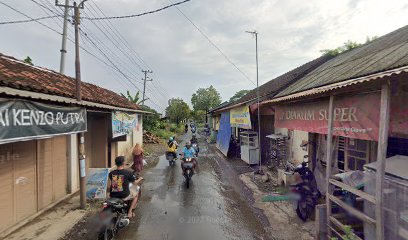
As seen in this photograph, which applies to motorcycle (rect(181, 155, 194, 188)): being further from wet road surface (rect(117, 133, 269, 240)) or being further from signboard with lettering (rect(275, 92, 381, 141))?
signboard with lettering (rect(275, 92, 381, 141))

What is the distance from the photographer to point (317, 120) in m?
5.62

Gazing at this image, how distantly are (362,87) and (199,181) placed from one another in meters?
7.24

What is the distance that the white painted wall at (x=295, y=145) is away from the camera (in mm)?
9466

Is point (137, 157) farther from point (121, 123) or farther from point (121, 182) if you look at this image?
point (121, 182)

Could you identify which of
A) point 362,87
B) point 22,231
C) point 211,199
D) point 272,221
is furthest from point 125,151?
Answer: point 362,87

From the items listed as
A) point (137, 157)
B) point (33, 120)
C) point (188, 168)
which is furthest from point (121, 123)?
point (33, 120)

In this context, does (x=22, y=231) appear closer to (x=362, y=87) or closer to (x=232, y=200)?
(x=232, y=200)

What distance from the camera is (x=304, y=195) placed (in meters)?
6.39

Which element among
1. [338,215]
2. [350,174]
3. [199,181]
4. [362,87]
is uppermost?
[362,87]

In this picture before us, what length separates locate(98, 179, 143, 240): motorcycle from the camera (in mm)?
4652

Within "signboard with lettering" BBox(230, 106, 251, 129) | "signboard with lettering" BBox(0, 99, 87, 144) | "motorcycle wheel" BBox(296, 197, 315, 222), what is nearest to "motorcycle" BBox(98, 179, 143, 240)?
"signboard with lettering" BBox(0, 99, 87, 144)

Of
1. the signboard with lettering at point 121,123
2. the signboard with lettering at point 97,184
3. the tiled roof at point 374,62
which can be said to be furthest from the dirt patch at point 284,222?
the signboard with lettering at point 121,123

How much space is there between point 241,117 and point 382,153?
1015 cm

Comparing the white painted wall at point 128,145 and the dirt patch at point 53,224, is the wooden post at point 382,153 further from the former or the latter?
the white painted wall at point 128,145
